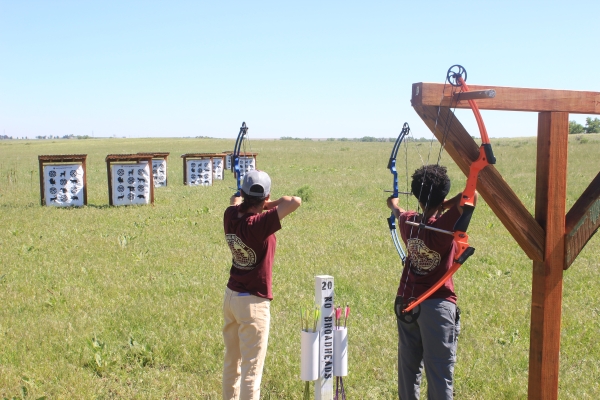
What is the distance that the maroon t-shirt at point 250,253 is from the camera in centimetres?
399

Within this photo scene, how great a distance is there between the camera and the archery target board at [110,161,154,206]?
1616cm

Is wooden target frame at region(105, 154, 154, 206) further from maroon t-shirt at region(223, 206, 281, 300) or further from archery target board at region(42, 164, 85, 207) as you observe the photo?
maroon t-shirt at region(223, 206, 281, 300)

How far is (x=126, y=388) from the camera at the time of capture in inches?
200

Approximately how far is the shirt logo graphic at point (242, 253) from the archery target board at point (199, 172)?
1845 centimetres

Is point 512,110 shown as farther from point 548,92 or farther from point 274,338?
point 274,338

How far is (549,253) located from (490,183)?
1.94 feet

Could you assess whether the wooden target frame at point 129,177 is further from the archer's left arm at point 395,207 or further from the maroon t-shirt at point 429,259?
the maroon t-shirt at point 429,259

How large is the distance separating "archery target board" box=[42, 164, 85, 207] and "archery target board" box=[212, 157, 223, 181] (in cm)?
863

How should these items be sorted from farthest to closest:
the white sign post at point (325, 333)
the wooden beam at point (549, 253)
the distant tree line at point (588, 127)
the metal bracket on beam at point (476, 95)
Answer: the distant tree line at point (588, 127) < the white sign post at point (325, 333) < the wooden beam at point (549, 253) < the metal bracket on beam at point (476, 95)

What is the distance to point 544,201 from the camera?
131 inches

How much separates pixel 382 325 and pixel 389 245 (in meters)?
4.25

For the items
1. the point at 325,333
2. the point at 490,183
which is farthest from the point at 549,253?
the point at 325,333

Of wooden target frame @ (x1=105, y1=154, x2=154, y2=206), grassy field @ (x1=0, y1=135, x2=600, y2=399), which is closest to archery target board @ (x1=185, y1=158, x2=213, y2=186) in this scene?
wooden target frame @ (x1=105, y1=154, x2=154, y2=206)

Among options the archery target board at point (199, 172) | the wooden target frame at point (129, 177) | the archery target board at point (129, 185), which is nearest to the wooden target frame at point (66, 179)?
the wooden target frame at point (129, 177)
